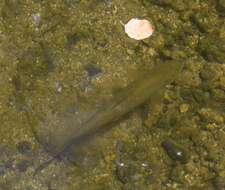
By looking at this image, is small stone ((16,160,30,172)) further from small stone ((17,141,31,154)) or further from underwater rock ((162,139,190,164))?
underwater rock ((162,139,190,164))

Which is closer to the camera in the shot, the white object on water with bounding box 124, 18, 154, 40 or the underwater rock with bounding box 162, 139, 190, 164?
the underwater rock with bounding box 162, 139, 190, 164

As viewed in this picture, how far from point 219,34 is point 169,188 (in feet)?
5.27

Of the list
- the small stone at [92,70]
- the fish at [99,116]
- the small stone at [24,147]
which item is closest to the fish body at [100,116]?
the fish at [99,116]

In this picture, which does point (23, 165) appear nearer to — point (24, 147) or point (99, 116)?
point (24, 147)

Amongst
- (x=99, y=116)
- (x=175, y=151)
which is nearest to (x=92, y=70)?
(x=99, y=116)

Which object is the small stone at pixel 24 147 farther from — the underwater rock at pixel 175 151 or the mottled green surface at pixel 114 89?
Result: the underwater rock at pixel 175 151

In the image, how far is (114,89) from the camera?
4.40m

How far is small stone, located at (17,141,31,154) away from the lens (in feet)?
13.4

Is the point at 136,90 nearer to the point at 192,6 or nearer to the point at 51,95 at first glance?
the point at 51,95

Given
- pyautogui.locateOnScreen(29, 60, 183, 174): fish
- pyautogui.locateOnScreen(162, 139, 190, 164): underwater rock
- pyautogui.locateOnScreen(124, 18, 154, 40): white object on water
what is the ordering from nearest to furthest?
pyautogui.locateOnScreen(29, 60, 183, 174): fish < pyautogui.locateOnScreen(162, 139, 190, 164): underwater rock < pyautogui.locateOnScreen(124, 18, 154, 40): white object on water

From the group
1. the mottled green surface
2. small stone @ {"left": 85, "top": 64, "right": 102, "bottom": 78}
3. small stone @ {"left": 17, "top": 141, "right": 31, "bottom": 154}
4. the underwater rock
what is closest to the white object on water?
the mottled green surface

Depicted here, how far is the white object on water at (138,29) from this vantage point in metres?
4.68

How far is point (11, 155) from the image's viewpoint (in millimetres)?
4070

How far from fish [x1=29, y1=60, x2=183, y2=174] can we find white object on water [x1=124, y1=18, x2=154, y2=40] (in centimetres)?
34
